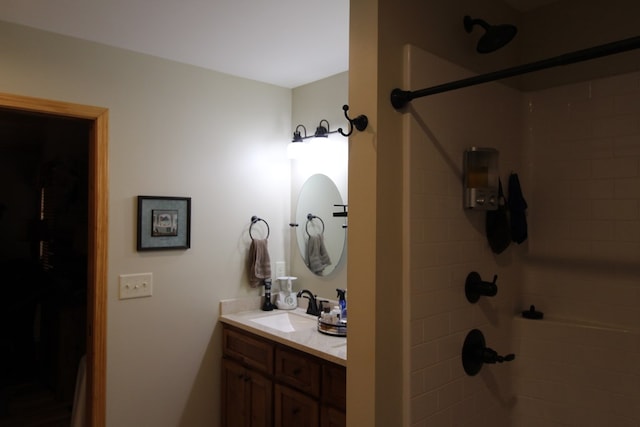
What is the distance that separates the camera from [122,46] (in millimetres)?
2336

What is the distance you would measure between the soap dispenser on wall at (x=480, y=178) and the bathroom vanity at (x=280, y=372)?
0.90 m

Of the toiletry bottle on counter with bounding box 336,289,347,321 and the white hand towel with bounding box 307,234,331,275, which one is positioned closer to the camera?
the toiletry bottle on counter with bounding box 336,289,347,321

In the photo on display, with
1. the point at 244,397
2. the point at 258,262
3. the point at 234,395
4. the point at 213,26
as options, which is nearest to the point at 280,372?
the point at 244,397

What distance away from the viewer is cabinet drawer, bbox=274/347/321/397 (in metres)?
2.05

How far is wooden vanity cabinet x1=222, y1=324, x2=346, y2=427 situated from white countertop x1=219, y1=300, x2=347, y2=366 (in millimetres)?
45

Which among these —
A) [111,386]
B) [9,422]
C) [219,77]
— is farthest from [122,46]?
[9,422]

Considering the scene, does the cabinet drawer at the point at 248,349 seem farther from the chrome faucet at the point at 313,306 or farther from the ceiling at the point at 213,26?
the ceiling at the point at 213,26

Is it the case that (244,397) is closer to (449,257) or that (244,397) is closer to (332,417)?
(332,417)

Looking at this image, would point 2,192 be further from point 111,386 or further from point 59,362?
point 111,386

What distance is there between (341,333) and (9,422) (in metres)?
2.74

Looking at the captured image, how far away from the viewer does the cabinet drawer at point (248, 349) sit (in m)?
2.34

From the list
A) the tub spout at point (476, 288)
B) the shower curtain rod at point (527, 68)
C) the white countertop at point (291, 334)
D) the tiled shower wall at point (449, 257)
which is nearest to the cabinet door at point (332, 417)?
the white countertop at point (291, 334)

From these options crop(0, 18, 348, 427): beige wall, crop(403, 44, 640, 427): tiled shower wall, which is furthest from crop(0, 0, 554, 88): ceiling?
crop(403, 44, 640, 427): tiled shower wall

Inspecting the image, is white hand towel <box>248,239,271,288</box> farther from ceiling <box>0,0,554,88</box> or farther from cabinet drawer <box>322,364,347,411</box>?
ceiling <box>0,0,554,88</box>
